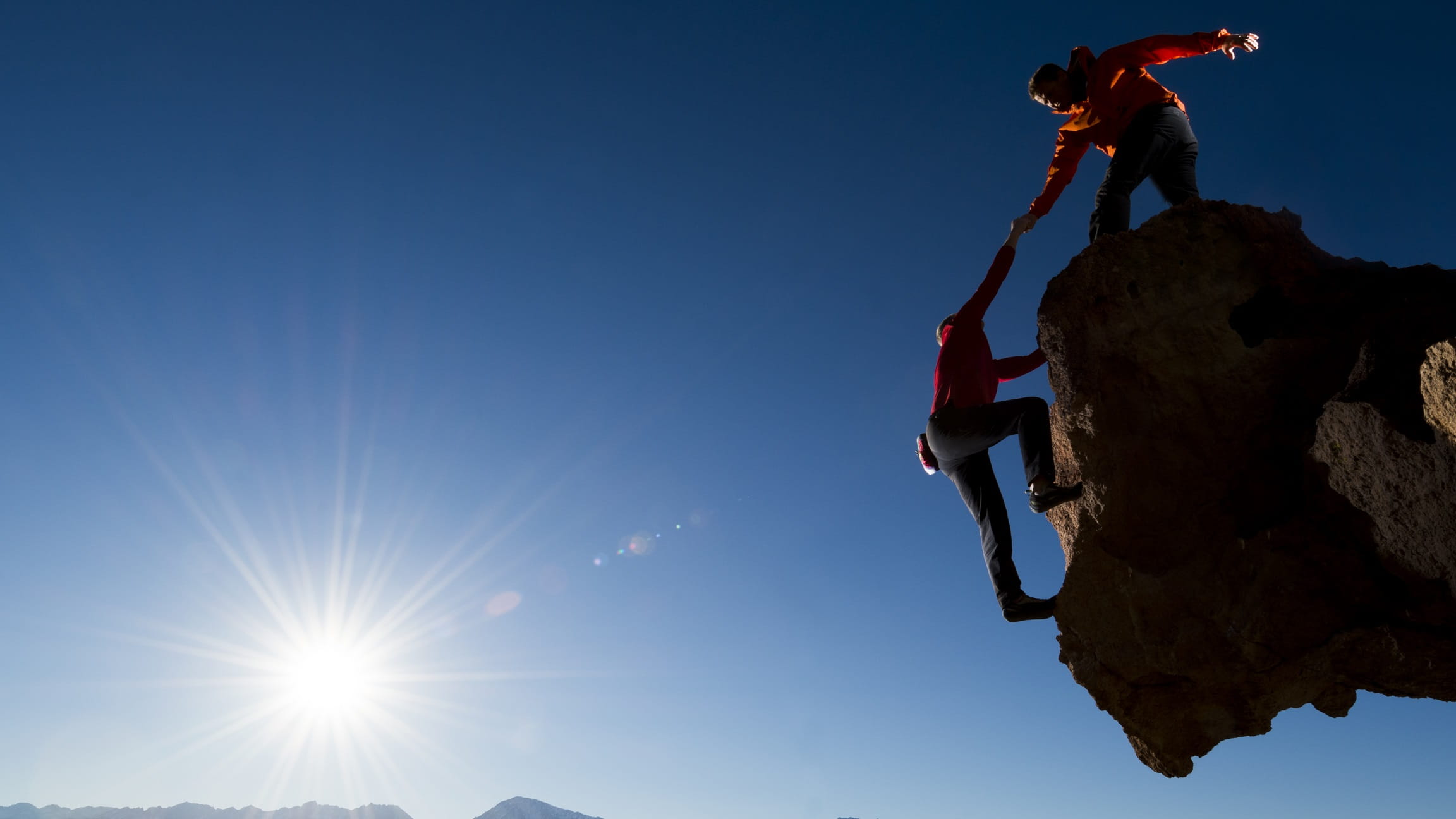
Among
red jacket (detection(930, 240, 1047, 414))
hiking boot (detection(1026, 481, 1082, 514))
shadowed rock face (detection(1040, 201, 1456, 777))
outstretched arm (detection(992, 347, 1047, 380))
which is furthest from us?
outstretched arm (detection(992, 347, 1047, 380))

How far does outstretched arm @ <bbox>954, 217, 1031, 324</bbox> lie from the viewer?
5996 mm

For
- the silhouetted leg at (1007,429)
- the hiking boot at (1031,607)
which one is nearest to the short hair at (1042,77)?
the silhouetted leg at (1007,429)

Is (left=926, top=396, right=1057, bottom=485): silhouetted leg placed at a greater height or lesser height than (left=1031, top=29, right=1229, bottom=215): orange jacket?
lesser

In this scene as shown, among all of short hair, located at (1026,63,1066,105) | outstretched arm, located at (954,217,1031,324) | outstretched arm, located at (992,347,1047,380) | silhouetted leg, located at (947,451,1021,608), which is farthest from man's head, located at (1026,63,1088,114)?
silhouetted leg, located at (947,451,1021,608)

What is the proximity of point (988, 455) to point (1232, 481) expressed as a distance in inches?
69.9

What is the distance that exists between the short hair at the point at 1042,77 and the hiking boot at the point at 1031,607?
14.0 ft

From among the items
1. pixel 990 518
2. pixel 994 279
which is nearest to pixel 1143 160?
pixel 994 279

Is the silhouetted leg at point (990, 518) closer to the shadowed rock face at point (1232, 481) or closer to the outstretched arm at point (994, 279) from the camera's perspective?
the shadowed rock face at point (1232, 481)

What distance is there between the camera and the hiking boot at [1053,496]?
557cm

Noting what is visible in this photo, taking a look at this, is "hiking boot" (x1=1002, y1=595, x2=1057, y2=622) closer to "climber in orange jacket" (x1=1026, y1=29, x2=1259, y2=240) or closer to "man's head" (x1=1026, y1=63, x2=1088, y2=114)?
"climber in orange jacket" (x1=1026, y1=29, x2=1259, y2=240)

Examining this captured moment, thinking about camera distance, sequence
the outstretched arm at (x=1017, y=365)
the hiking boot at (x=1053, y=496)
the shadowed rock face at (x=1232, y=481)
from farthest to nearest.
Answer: the outstretched arm at (x=1017, y=365) < the hiking boot at (x=1053, y=496) < the shadowed rock face at (x=1232, y=481)

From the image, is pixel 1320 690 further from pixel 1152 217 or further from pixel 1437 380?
pixel 1152 217

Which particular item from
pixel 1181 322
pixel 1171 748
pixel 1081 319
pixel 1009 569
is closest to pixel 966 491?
pixel 1009 569

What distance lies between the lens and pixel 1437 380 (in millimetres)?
3420
